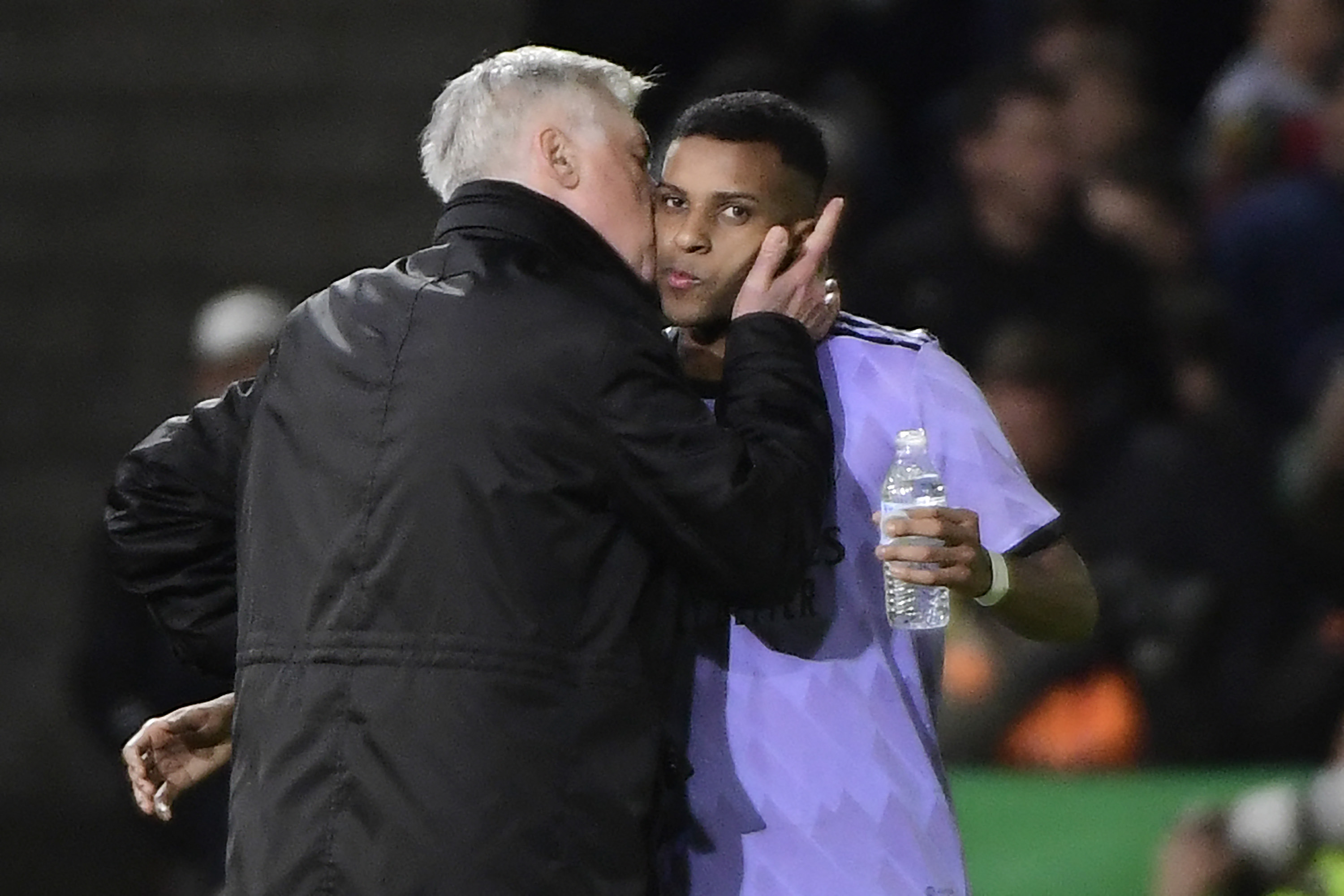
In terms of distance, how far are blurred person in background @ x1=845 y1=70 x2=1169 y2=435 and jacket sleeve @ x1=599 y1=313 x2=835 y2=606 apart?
3582 mm

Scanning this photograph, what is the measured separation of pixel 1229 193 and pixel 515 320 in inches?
176

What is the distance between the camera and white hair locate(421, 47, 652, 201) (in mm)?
2711

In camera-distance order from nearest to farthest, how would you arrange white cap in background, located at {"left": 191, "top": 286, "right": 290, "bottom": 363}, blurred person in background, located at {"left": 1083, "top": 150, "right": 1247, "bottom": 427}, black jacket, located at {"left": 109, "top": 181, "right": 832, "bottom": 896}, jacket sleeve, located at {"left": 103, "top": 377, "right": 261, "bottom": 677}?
black jacket, located at {"left": 109, "top": 181, "right": 832, "bottom": 896}, jacket sleeve, located at {"left": 103, "top": 377, "right": 261, "bottom": 677}, white cap in background, located at {"left": 191, "top": 286, "right": 290, "bottom": 363}, blurred person in background, located at {"left": 1083, "top": 150, "right": 1247, "bottom": 427}

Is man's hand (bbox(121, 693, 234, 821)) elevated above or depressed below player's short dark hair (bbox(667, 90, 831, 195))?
below

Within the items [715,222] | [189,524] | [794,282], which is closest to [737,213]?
[715,222]

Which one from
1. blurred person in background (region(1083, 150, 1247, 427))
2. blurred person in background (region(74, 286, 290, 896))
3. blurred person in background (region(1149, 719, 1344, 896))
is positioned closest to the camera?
blurred person in background (region(1149, 719, 1344, 896))

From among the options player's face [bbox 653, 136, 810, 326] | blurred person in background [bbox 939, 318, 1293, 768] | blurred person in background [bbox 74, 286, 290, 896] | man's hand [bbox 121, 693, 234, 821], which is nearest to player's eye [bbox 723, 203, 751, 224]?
player's face [bbox 653, 136, 810, 326]

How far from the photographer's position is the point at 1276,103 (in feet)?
21.7

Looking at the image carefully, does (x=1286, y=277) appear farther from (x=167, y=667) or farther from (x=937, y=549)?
(x=937, y=549)

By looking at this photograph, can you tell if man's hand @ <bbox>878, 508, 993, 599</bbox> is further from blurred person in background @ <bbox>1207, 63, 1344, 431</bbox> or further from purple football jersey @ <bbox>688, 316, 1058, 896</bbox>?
blurred person in background @ <bbox>1207, 63, 1344, 431</bbox>

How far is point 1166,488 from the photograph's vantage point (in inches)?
223

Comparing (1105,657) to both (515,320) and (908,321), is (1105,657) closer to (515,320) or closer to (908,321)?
(908,321)

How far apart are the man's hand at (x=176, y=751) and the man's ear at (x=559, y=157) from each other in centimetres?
79

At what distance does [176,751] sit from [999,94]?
4.17m
